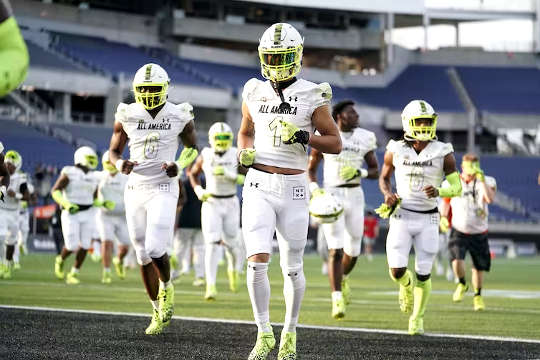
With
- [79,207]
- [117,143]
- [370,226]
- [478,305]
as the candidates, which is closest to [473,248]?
[478,305]

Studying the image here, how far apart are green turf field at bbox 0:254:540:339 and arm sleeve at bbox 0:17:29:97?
669cm

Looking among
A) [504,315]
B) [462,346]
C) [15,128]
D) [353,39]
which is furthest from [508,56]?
[462,346]

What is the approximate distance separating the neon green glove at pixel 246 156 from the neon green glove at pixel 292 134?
0.30 meters

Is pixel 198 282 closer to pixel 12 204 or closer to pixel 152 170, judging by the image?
pixel 12 204

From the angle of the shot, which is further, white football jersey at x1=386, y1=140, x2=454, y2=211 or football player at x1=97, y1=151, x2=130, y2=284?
football player at x1=97, y1=151, x2=130, y2=284

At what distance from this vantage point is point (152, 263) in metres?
9.84

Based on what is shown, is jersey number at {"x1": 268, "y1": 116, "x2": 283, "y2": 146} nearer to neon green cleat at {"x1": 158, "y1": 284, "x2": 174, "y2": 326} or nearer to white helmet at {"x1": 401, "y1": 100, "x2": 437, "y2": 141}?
neon green cleat at {"x1": 158, "y1": 284, "x2": 174, "y2": 326}

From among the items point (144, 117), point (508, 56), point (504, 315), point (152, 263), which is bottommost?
point (504, 315)

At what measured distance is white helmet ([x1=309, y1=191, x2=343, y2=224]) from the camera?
11.2m

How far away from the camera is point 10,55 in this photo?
446 cm

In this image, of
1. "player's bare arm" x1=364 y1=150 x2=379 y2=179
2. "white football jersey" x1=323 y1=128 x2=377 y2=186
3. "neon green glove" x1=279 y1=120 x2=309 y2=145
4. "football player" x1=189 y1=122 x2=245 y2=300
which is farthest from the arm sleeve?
"football player" x1=189 y1=122 x2=245 y2=300

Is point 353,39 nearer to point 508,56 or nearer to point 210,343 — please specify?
point 508,56

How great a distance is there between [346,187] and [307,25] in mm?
46287

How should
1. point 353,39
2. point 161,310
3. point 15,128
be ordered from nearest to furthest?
point 161,310
point 15,128
point 353,39
